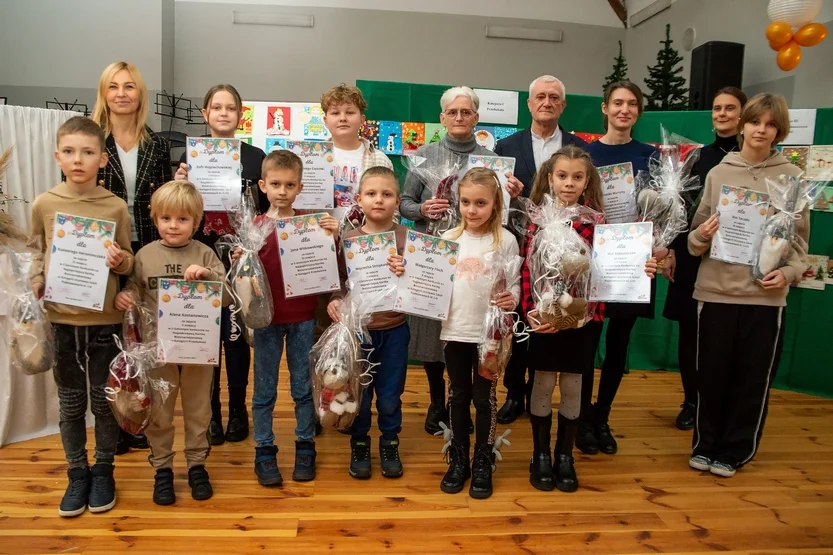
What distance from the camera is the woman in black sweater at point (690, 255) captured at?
3.37 metres

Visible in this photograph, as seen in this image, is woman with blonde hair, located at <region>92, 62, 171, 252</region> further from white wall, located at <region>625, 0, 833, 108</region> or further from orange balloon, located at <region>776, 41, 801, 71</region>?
white wall, located at <region>625, 0, 833, 108</region>

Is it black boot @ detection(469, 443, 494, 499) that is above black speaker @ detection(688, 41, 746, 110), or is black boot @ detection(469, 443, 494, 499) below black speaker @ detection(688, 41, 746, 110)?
below

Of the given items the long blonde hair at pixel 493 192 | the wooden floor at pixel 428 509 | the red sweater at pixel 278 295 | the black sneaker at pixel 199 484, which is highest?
the long blonde hair at pixel 493 192

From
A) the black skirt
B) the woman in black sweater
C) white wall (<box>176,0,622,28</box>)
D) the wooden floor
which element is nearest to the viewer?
the wooden floor

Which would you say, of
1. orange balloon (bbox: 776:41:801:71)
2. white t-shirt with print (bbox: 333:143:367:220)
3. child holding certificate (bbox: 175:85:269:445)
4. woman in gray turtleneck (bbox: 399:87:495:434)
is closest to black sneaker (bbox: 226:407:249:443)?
child holding certificate (bbox: 175:85:269:445)

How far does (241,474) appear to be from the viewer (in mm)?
2818

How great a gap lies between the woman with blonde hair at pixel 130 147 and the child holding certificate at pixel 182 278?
0.37m

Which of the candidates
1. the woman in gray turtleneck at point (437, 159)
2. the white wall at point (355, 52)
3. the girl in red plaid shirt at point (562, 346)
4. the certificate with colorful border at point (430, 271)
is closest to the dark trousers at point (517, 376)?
the woman in gray turtleneck at point (437, 159)

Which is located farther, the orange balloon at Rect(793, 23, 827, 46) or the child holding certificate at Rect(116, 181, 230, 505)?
the orange balloon at Rect(793, 23, 827, 46)

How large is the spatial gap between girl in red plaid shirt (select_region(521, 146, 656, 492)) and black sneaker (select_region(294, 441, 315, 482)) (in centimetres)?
104

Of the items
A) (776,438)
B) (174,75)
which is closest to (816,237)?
(776,438)

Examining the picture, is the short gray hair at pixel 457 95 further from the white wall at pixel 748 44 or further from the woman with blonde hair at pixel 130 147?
the white wall at pixel 748 44

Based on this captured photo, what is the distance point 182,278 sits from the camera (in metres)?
2.46

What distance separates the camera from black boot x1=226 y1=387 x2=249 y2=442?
10.5 ft
